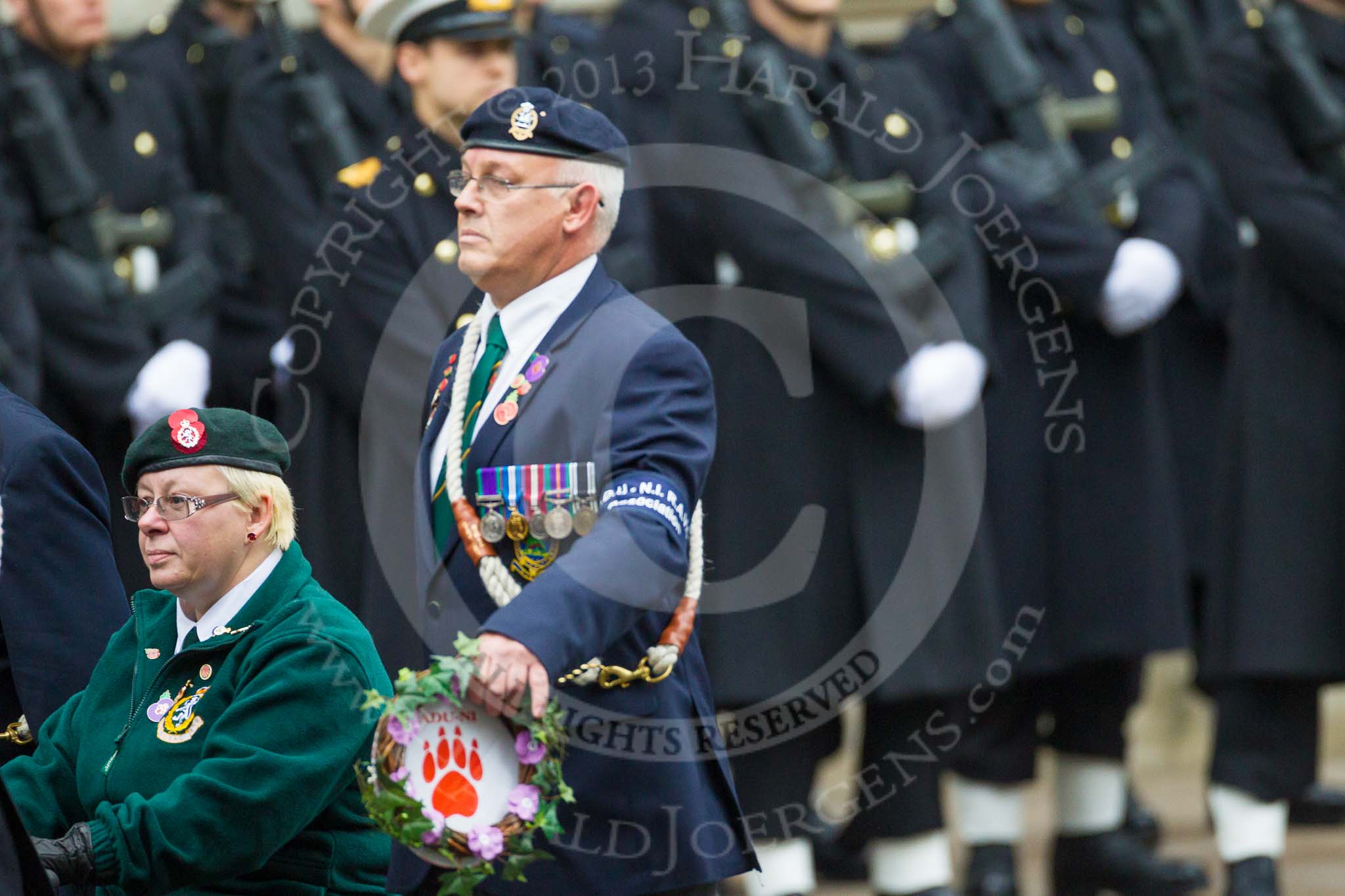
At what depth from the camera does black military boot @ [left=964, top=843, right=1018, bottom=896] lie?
238 inches

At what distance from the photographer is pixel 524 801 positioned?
3215 mm

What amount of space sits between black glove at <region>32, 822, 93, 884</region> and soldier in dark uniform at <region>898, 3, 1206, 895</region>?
3.18m

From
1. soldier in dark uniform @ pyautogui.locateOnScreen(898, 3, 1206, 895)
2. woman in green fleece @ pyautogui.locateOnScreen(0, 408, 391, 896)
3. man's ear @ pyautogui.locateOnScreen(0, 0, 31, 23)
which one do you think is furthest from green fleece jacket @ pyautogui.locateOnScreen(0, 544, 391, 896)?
man's ear @ pyautogui.locateOnScreen(0, 0, 31, 23)

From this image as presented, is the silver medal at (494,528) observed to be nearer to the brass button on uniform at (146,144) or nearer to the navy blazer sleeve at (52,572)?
the navy blazer sleeve at (52,572)

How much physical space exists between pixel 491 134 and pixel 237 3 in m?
3.96

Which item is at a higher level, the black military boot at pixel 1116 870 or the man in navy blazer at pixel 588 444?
the man in navy blazer at pixel 588 444

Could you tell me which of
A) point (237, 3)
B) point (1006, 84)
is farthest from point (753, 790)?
point (237, 3)

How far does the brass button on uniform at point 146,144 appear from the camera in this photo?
6.54 metres

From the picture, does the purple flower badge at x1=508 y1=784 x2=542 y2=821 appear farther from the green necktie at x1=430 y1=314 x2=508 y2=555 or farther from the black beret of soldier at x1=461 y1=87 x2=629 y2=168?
the black beret of soldier at x1=461 y1=87 x2=629 y2=168

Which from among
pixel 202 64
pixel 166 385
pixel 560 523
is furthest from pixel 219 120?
pixel 560 523

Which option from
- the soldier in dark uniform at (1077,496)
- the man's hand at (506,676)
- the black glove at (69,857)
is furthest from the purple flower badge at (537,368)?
the soldier in dark uniform at (1077,496)

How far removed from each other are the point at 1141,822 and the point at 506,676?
3.90 meters

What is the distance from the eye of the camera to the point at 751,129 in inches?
223

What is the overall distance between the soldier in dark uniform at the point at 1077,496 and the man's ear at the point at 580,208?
2655 millimetres
